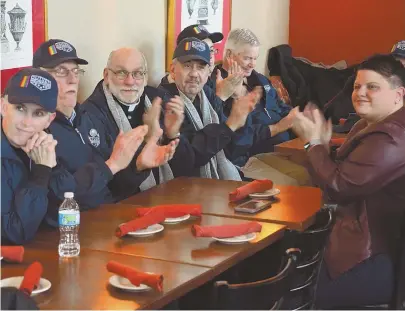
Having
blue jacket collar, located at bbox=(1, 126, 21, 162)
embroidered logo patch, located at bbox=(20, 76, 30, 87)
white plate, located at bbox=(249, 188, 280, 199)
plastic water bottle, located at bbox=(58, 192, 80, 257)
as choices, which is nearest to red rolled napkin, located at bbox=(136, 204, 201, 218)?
plastic water bottle, located at bbox=(58, 192, 80, 257)

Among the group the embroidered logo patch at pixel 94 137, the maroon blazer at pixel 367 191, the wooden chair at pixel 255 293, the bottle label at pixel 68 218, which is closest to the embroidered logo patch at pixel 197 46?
the embroidered logo patch at pixel 94 137

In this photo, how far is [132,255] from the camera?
2760 millimetres

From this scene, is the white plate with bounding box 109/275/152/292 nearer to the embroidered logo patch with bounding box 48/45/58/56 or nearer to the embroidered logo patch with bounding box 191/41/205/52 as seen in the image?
the embroidered logo patch with bounding box 48/45/58/56

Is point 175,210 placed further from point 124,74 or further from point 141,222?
point 124,74

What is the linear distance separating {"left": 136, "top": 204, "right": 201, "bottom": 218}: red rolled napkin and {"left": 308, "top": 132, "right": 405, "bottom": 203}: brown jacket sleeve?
587 millimetres

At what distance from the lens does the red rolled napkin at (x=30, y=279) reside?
7.44ft

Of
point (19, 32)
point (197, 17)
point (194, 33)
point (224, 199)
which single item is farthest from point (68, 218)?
point (197, 17)

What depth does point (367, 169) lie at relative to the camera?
333 centimetres

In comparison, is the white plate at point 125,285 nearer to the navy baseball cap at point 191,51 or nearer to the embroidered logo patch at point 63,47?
the embroidered logo patch at point 63,47

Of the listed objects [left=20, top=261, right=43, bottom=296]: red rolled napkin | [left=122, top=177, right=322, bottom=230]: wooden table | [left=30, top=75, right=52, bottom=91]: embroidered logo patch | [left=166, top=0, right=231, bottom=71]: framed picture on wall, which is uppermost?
[left=166, top=0, right=231, bottom=71]: framed picture on wall

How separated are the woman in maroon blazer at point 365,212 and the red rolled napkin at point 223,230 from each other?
0.57 meters

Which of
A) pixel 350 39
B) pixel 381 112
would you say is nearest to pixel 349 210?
pixel 381 112

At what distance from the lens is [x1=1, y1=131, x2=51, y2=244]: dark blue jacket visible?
2.82 metres

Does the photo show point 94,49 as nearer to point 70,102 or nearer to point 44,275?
point 70,102
